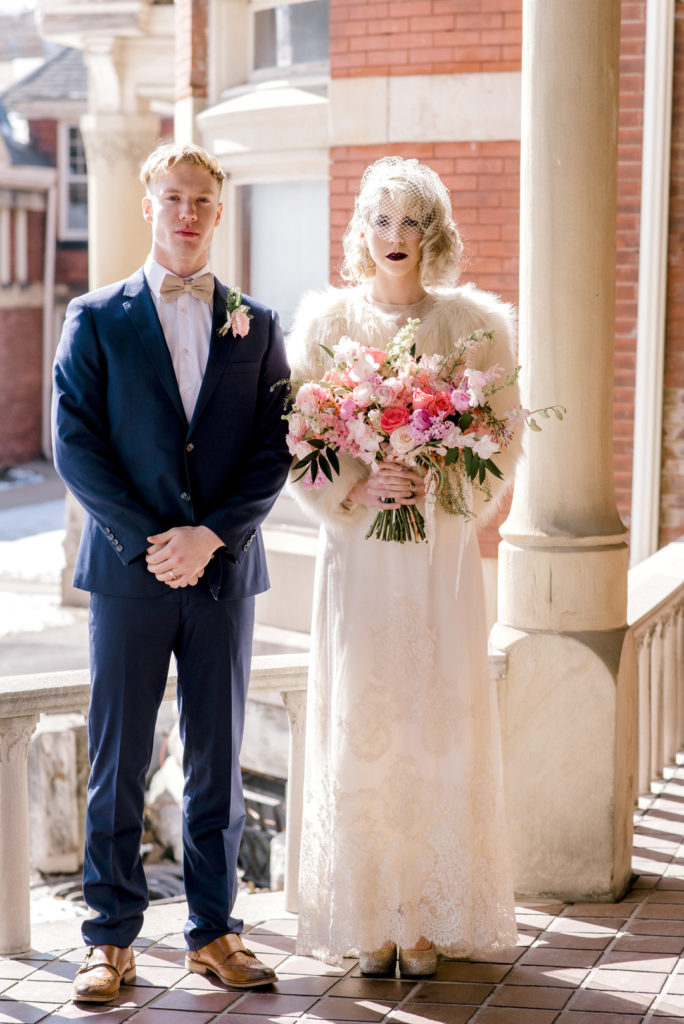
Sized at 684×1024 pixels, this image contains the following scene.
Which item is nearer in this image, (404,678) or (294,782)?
(404,678)

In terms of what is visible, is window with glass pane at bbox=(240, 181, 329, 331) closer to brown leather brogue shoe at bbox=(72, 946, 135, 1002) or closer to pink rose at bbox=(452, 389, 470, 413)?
pink rose at bbox=(452, 389, 470, 413)

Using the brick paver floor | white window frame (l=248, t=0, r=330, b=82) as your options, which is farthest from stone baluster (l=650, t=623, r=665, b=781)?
white window frame (l=248, t=0, r=330, b=82)

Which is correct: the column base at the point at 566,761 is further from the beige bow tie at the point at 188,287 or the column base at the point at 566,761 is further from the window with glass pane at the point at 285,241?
the window with glass pane at the point at 285,241

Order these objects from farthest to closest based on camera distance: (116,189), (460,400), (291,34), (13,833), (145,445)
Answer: (116,189) < (291,34) < (13,833) < (145,445) < (460,400)

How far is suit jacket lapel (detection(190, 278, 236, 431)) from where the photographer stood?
3533 millimetres

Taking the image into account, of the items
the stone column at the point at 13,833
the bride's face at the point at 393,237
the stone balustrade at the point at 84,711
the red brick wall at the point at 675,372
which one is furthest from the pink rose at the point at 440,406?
the red brick wall at the point at 675,372

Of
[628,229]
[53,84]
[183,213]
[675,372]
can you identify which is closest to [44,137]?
[53,84]

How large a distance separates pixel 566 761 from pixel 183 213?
2.12m

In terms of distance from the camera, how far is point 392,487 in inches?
139

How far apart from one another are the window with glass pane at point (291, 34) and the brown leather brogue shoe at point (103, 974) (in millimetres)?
6458

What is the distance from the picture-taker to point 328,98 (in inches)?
326

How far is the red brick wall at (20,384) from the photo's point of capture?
24891 mm

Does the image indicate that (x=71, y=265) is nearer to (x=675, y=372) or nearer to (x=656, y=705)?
(x=675, y=372)

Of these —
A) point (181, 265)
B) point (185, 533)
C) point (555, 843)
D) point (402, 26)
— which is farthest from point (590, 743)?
point (402, 26)
